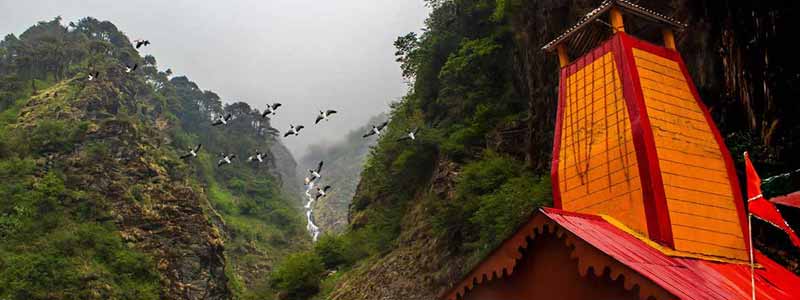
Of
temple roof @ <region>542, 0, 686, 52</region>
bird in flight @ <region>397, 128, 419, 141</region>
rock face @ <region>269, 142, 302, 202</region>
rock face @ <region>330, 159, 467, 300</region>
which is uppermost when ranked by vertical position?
rock face @ <region>269, 142, 302, 202</region>

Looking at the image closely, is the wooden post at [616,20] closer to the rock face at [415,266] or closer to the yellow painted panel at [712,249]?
the yellow painted panel at [712,249]

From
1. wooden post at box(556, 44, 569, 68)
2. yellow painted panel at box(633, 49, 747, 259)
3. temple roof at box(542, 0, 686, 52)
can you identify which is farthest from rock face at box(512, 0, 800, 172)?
wooden post at box(556, 44, 569, 68)

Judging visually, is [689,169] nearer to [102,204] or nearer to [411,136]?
[411,136]

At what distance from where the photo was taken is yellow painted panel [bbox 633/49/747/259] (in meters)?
6.79

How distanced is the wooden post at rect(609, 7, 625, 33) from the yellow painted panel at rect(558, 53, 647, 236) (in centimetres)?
40

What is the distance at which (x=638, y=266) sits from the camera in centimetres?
512

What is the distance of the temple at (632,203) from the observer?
17.9ft

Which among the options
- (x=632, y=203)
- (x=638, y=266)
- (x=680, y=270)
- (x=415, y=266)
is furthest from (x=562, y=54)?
(x=415, y=266)

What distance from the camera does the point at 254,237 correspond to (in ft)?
183

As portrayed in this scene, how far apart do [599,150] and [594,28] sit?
2859 mm

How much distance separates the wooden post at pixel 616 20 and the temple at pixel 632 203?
0.01 m

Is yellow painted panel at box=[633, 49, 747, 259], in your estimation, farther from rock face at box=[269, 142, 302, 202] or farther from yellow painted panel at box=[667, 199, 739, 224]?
rock face at box=[269, 142, 302, 202]

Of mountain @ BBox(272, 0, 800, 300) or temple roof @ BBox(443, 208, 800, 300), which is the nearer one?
temple roof @ BBox(443, 208, 800, 300)

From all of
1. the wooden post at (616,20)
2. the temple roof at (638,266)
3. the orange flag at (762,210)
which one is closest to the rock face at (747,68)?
the wooden post at (616,20)
